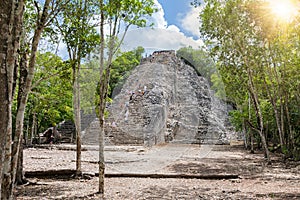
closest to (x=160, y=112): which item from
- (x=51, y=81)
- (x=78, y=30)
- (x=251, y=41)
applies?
(x=251, y=41)

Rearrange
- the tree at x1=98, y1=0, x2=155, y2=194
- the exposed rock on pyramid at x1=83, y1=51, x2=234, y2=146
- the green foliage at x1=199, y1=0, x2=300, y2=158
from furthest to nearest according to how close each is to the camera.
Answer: the exposed rock on pyramid at x1=83, y1=51, x2=234, y2=146, the green foliage at x1=199, y1=0, x2=300, y2=158, the tree at x1=98, y1=0, x2=155, y2=194

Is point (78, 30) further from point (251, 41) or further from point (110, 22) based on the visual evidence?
Answer: point (251, 41)

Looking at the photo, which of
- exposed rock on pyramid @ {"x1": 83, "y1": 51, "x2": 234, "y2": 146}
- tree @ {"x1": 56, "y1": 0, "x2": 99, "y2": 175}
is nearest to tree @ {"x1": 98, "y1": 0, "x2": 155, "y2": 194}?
tree @ {"x1": 56, "y1": 0, "x2": 99, "y2": 175}

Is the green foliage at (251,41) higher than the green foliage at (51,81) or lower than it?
higher

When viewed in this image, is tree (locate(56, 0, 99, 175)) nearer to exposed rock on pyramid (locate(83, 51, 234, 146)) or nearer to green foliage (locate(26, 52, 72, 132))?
green foliage (locate(26, 52, 72, 132))

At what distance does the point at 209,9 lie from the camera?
13.0 metres

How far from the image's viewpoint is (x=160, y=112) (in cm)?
2294

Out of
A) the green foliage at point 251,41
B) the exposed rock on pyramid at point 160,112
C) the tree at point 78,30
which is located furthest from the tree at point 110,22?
the exposed rock on pyramid at point 160,112

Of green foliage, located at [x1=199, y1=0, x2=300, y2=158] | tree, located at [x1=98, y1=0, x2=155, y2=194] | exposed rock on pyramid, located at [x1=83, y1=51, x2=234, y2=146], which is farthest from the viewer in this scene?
exposed rock on pyramid, located at [x1=83, y1=51, x2=234, y2=146]

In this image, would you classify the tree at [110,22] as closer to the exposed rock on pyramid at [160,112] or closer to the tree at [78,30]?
the tree at [78,30]

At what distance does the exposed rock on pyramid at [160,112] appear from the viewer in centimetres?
1855

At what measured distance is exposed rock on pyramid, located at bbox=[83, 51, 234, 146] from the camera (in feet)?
60.8

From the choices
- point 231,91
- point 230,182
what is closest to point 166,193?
point 230,182

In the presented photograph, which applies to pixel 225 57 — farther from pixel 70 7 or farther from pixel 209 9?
pixel 70 7
